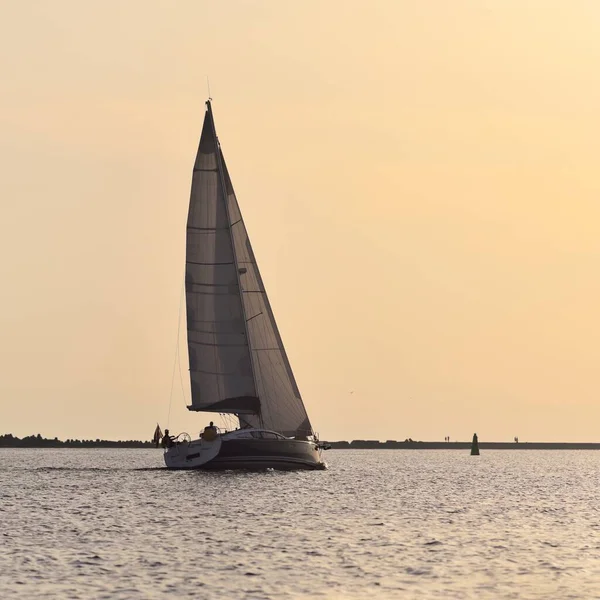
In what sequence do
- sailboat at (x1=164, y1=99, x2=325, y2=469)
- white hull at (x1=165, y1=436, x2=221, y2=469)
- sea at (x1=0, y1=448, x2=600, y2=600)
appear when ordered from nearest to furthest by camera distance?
sea at (x1=0, y1=448, x2=600, y2=600)
white hull at (x1=165, y1=436, x2=221, y2=469)
sailboat at (x1=164, y1=99, x2=325, y2=469)

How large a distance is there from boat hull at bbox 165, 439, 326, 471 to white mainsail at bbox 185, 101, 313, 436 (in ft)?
10.4

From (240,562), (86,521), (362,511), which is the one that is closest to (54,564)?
(240,562)

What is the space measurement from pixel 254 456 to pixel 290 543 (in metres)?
36.3

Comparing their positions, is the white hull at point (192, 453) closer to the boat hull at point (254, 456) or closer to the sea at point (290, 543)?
the boat hull at point (254, 456)

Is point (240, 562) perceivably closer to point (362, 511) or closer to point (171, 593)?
point (171, 593)

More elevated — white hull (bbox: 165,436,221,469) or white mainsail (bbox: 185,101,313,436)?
white mainsail (bbox: 185,101,313,436)

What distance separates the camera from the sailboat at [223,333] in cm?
9112

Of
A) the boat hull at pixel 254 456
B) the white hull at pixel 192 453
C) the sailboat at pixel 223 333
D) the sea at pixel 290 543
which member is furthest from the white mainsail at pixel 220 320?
the sea at pixel 290 543

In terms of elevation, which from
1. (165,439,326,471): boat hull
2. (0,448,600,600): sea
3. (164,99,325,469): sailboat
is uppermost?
(164,99,325,469): sailboat

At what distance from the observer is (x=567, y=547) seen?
4800 cm

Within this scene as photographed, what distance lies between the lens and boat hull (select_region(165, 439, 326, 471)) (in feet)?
278

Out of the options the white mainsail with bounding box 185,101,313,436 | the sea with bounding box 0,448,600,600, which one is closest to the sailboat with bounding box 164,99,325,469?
the white mainsail with bounding box 185,101,313,436

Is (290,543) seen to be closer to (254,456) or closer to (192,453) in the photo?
(254,456)

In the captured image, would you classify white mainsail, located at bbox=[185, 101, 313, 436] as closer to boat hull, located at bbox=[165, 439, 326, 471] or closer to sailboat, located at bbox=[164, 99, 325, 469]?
sailboat, located at bbox=[164, 99, 325, 469]
